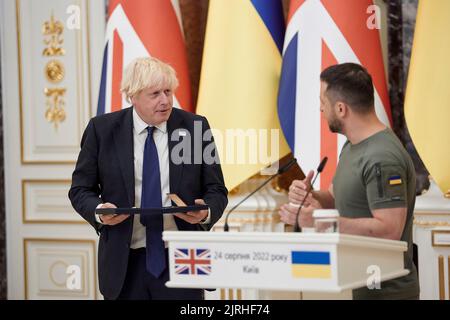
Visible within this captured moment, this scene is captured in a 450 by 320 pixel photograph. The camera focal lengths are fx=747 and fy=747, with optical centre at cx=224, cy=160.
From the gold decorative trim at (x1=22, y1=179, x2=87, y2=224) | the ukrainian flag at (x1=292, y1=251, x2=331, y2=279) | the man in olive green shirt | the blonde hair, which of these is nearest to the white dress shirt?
the blonde hair

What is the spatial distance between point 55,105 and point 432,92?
229 cm

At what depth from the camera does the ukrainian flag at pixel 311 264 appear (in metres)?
1.83

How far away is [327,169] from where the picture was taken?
12.0ft

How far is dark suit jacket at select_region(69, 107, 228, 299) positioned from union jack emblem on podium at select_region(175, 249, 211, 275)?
56 centimetres

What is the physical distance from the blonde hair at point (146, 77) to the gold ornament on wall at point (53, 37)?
212cm

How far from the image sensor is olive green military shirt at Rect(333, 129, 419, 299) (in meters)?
2.16

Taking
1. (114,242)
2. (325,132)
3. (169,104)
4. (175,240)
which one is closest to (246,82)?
(325,132)

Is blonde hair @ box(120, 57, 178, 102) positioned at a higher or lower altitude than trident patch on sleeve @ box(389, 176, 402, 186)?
higher

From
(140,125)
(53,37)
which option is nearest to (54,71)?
(53,37)

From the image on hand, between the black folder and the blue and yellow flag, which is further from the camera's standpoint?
the blue and yellow flag

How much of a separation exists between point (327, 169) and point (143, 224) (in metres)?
1.36

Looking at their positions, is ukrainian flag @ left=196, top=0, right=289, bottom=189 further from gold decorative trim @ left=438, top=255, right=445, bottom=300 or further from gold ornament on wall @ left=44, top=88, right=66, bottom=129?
gold ornament on wall @ left=44, top=88, right=66, bottom=129

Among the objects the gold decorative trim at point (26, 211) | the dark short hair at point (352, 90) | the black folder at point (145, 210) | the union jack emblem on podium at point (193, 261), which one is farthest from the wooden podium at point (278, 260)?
the gold decorative trim at point (26, 211)
